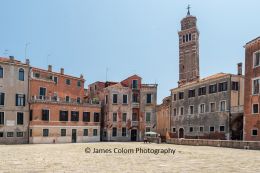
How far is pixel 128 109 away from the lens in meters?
59.4

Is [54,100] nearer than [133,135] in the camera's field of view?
Yes

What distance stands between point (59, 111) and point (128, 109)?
13.0 m

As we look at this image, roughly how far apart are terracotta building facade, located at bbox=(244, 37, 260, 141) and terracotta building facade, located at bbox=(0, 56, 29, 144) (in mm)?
30835

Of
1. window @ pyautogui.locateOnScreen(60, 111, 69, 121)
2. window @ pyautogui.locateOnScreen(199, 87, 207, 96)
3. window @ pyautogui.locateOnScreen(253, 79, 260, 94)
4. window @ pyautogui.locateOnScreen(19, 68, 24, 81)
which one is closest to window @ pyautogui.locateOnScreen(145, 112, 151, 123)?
window @ pyautogui.locateOnScreen(199, 87, 207, 96)

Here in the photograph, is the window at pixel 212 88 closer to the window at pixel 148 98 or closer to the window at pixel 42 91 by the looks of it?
the window at pixel 148 98

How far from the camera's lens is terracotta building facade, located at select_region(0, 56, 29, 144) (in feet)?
154

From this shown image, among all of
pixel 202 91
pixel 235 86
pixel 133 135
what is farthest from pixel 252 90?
pixel 133 135

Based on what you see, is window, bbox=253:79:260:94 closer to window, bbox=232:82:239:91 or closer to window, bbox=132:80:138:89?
window, bbox=232:82:239:91

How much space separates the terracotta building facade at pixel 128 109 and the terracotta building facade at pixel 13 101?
14749mm

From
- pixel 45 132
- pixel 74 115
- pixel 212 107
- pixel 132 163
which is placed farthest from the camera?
pixel 74 115

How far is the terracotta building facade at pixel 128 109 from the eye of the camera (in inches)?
2293

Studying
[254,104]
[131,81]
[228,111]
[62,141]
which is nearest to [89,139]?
[62,141]

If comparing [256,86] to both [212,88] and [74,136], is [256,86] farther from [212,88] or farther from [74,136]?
[74,136]

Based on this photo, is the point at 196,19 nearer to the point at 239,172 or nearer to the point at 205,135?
the point at 205,135
